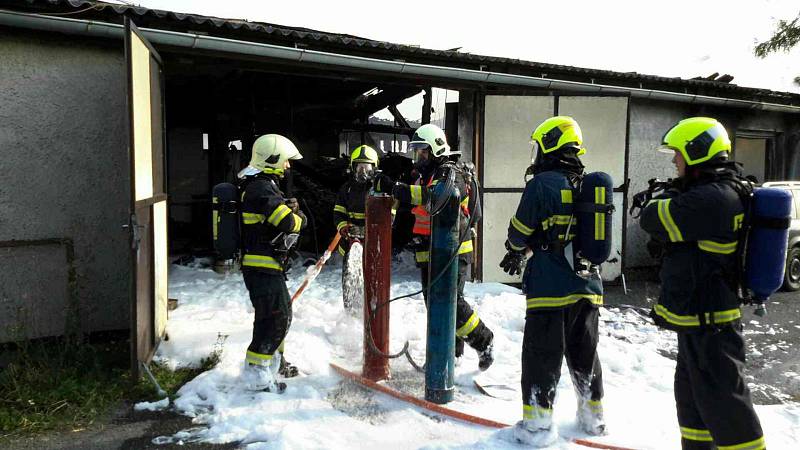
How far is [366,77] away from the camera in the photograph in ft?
23.6

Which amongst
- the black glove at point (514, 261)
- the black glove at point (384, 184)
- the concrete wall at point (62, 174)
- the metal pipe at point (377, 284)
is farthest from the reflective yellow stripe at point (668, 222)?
the concrete wall at point (62, 174)

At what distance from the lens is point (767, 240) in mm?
2586

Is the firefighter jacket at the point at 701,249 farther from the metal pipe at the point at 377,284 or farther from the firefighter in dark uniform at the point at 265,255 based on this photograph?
the firefighter in dark uniform at the point at 265,255

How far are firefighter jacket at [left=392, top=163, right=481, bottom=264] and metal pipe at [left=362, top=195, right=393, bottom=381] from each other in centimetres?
33

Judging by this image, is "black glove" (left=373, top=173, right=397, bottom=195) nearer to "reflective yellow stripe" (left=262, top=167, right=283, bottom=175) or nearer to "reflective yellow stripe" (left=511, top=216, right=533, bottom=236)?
"reflective yellow stripe" (left=262, top=167, right=283, bottom=175)

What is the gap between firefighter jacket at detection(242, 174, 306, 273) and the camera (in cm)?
390

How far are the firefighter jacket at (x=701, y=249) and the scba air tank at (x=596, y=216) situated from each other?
1.27ft

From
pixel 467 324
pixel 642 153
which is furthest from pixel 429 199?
pixel 642 153

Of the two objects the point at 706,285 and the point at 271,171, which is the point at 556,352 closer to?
the point at 706,285

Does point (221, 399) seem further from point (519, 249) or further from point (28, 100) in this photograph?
point (28, 100)

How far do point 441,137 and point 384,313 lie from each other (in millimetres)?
1522

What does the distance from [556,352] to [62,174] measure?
4674 millimetres

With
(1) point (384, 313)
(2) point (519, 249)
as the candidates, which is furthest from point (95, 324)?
(2) point (519, 249)

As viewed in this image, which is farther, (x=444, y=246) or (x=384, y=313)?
(x=384, y=313)
